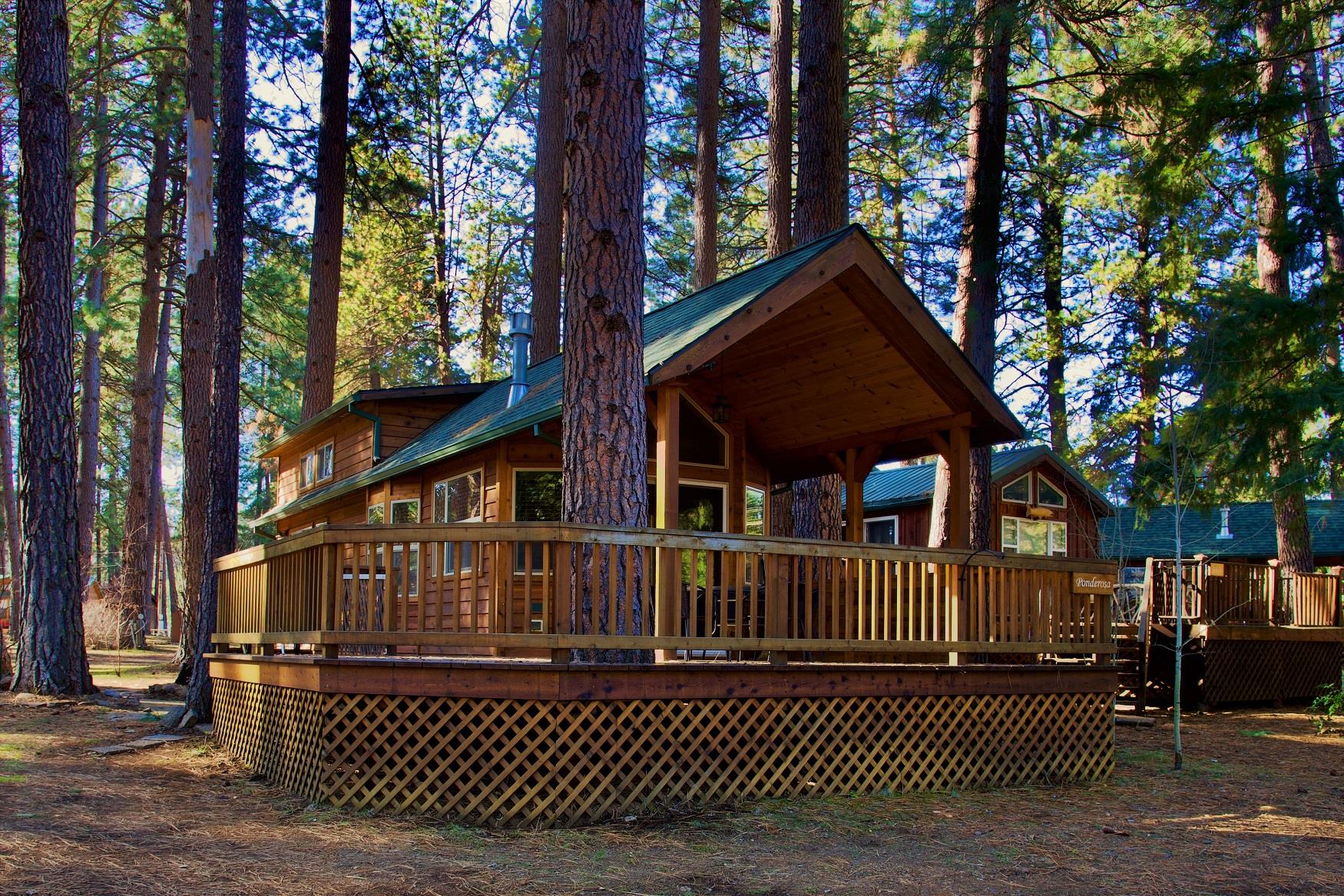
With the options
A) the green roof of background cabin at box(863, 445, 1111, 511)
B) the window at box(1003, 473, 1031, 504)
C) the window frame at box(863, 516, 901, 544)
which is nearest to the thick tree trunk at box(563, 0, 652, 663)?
the green roof of background cabin at box(863, 445, 1111, 511)

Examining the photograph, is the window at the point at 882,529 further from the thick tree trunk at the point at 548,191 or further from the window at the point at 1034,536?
the thick tree trunk at the point at 548,191

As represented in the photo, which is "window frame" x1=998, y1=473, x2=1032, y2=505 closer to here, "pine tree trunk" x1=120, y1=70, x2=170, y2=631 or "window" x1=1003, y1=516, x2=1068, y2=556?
"window" x1=1003, y1=516, x2=1068, y2=556

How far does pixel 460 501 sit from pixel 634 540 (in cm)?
743

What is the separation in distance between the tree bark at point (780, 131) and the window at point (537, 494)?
4.67 metres

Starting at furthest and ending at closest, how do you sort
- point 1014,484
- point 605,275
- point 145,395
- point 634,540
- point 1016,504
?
point 145,395
point 1016,504
point 1014,484
point 605,275
point 634,540

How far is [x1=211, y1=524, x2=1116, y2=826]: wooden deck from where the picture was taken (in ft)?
21.4

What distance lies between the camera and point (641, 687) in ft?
22.2

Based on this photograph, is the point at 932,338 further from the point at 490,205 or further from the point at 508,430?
the point at 490,205

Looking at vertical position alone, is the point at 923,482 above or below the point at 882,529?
above

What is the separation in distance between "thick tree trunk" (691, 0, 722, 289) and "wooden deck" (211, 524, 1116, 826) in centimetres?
1037

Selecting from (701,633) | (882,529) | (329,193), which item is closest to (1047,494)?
(882,529)

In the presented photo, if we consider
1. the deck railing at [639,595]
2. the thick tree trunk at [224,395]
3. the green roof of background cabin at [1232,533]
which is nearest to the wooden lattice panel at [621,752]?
the deck railing at [639,595]

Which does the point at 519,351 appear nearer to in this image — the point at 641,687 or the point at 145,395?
the point at 641,687

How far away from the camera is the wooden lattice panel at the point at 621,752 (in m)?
6.45
